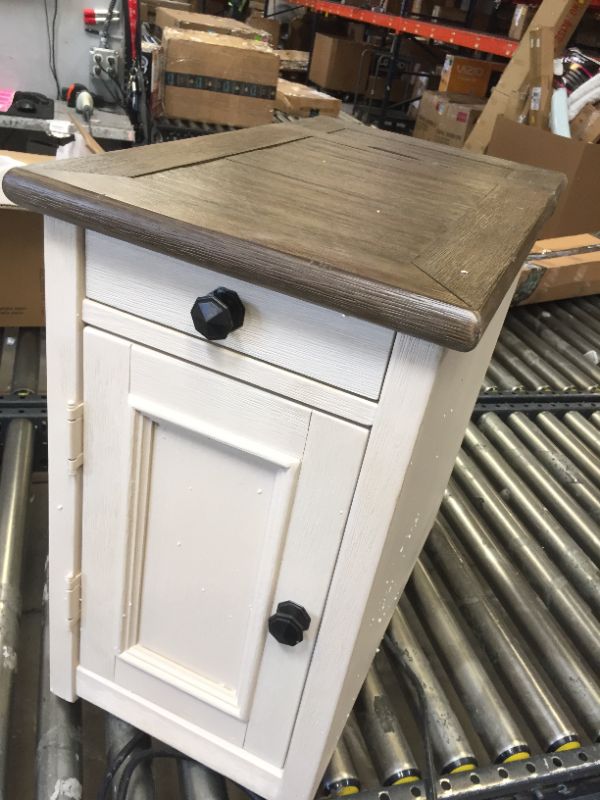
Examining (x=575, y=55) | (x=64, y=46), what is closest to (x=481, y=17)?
(x=575, y=55)

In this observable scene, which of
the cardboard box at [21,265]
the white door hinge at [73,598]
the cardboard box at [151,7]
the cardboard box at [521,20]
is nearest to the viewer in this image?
the white door hinge at [73,598]

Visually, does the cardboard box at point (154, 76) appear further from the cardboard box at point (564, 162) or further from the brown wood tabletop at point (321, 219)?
the brown wood tabletop at point (321, 219)

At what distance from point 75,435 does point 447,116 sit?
343cm

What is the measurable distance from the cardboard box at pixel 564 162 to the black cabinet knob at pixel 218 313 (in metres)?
2.20

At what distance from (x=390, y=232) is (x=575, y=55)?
9.72 feet

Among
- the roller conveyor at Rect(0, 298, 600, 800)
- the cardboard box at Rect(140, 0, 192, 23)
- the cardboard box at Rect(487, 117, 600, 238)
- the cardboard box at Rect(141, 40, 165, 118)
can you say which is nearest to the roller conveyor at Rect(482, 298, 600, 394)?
the roller conveyor at Rect(0, 298, 600, 800)

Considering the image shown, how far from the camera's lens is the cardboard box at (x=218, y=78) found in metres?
2.47

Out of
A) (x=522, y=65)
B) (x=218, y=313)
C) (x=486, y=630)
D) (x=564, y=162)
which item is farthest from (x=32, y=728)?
(x=522, y=65)

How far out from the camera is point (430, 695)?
956mm

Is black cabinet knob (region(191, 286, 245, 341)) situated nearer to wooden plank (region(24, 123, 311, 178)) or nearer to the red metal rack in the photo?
wooden plank (region(24, 123, 311, 178))

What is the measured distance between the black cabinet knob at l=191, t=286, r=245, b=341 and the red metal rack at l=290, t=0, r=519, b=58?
3.27 metres

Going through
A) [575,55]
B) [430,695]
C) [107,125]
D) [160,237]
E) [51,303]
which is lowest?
[430,695]

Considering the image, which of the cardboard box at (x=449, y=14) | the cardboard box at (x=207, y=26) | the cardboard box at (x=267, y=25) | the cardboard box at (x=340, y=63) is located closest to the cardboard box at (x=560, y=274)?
the cardboard box at (x=207, y=26)

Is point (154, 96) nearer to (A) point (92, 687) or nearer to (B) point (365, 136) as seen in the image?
(B) point (365, 136)
